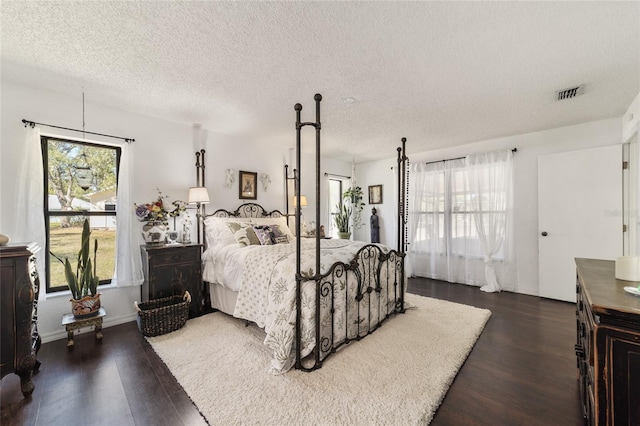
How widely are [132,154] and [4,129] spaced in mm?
986

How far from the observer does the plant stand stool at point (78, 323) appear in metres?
2.47

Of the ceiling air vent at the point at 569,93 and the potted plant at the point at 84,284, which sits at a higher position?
the ceiling air vent at the point at 569,93

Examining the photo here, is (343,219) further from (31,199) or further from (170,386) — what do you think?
(31,199)

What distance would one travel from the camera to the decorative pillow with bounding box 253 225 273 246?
335 centimetres

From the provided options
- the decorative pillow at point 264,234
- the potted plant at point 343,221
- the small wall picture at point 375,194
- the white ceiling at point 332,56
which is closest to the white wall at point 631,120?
the white ceiling at point 332,56

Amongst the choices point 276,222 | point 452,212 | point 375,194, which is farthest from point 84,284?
point 452,212

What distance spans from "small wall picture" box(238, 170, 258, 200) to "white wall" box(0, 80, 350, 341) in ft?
0.32

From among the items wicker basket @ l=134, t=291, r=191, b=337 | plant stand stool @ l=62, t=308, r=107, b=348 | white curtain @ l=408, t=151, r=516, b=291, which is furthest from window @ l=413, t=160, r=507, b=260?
plant stand stool @ l=62, t=308, r=107, b=348

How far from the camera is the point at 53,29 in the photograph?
1759 mm

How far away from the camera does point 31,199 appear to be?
2.49 m

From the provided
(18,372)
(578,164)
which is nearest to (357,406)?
A: (18,372)

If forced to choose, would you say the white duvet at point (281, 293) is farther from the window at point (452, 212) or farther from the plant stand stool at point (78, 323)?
the window at point (452, 212)

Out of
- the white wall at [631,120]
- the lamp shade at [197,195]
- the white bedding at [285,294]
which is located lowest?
the white bedding at [285,294]

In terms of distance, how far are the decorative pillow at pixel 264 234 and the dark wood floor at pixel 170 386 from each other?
1.55m
